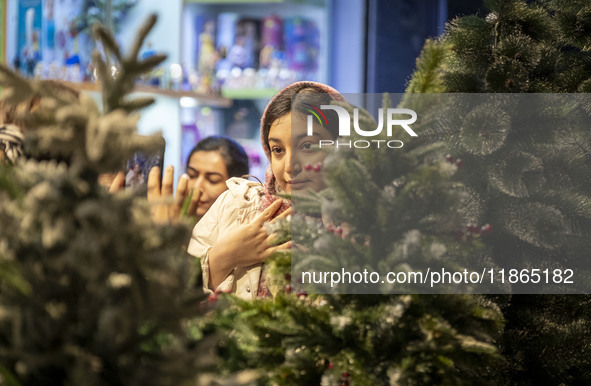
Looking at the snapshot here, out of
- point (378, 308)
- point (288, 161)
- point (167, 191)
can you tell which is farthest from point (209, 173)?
point (378, 308)

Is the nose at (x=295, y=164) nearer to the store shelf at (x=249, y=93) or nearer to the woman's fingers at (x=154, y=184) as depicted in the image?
the woman's fingers at (x=154, y=184)

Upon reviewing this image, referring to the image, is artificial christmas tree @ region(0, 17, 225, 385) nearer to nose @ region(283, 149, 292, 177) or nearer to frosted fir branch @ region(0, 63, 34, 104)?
frosted fir branch @ region(0, 63, 34, 104)

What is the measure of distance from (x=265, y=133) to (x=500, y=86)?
499mm

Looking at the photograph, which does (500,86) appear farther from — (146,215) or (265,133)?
(146,215)

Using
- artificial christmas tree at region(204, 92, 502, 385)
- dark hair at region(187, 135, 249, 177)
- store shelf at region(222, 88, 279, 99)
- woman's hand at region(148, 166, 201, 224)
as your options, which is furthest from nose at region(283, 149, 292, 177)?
store shelf at region(222, 88, 279, 99)

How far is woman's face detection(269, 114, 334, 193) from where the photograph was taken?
1.33 m

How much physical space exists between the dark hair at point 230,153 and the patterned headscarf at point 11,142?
3.88 feet

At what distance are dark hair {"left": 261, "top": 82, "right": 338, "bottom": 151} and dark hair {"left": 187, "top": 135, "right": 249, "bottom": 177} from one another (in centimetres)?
74

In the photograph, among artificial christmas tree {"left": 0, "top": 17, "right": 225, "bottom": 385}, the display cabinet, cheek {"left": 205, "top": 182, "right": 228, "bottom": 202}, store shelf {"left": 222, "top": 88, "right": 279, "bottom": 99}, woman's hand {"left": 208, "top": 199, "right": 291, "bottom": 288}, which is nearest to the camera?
artificial christmas tree {"left": 0, "top": 17, "right": 225, "bottom": 385}

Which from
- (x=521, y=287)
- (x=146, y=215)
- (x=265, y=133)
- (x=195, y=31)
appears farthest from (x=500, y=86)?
(x=195, y=31)

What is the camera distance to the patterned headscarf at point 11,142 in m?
0.97

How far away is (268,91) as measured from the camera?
136 inches

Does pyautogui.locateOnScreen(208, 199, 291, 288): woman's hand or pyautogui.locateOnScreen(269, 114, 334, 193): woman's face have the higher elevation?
pyautogui.locateOnScreen(269, 114, 334, 193): woman's face

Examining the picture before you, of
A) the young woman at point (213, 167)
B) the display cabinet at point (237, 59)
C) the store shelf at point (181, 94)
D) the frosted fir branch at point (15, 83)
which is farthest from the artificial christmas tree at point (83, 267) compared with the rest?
the display cabinet at point (237, 59)
